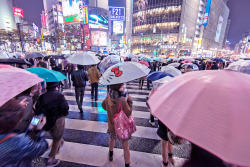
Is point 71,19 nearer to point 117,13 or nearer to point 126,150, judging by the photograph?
point 117,13

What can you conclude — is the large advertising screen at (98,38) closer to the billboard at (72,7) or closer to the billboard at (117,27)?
the billboard at (117,27)

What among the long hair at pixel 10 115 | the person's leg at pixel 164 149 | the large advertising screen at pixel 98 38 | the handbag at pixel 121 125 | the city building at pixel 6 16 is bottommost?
the person's leg at pixel 164 149

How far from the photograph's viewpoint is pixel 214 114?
0.85m

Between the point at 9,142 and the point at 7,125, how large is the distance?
0.20 meters

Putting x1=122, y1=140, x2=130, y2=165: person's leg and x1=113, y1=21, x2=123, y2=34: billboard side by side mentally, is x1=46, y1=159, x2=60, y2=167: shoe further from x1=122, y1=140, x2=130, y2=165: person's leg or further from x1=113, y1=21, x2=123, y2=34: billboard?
x1=113, y1=21, x2=123, y2=34: billboard

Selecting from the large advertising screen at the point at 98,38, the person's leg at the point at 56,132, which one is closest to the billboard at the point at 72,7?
the large advertising screen at the point at 98,38

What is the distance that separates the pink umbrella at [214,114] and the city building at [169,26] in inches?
1856

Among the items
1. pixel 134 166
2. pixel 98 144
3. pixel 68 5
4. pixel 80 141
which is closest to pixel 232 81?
pixel 134 166

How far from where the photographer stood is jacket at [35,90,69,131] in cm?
262

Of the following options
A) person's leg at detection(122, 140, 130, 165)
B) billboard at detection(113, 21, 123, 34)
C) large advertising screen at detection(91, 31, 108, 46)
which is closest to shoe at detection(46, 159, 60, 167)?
person's leg at detection(122, 140, 130, 165)

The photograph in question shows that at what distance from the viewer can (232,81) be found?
100 centimetres

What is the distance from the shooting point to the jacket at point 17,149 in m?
1.30

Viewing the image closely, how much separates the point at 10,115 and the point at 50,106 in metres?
1.22

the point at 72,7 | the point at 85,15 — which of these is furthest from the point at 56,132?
the point at 72,7
